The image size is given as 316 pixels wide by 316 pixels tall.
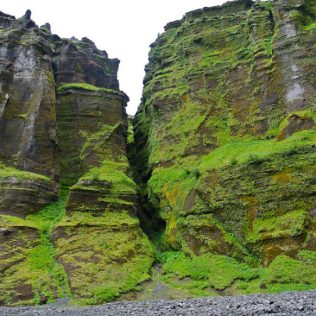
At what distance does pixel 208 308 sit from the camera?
2217 centimetres

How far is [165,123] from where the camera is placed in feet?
168

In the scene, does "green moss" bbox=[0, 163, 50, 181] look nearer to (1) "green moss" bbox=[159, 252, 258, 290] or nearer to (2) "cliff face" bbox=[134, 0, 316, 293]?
(2) "cliff face" bbox=[134, 0, 316, 293]

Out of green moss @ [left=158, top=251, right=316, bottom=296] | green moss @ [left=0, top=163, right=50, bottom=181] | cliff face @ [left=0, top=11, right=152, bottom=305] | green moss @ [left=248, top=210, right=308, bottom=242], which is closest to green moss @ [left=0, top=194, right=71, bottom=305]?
cliff face @ [left=0, top=11, right=152, bottom=305]

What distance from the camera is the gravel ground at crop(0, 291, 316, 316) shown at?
1969cm

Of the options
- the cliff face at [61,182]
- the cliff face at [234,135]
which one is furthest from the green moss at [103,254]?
the cliff face at [234,135]

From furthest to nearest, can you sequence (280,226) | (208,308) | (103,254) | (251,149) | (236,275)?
(251,149) < (103,254) < (280,226) < (236,275) < (208,308)

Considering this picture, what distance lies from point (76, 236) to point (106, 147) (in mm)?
15906

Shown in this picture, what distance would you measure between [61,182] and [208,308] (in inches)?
1146

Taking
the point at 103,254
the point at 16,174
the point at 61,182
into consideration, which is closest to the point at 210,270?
the point at 103,254

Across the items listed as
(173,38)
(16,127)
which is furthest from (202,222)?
(173,38)

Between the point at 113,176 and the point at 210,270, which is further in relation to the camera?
the point at 113,176

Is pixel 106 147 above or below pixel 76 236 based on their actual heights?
above

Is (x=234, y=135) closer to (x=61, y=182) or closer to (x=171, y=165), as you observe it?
(x=171, y=165)

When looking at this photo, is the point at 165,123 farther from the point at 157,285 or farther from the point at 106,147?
the point at 157,285
